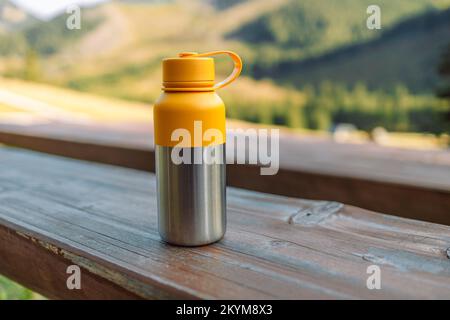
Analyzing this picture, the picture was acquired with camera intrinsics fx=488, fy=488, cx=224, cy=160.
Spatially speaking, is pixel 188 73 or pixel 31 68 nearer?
pixel 188 73

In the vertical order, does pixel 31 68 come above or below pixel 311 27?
below

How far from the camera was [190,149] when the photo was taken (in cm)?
59

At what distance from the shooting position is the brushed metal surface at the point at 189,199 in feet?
1.97

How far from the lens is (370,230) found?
689mm

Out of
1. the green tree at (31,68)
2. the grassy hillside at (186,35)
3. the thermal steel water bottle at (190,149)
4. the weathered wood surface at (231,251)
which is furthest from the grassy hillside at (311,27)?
the thermal steel water bottle at (190,149)

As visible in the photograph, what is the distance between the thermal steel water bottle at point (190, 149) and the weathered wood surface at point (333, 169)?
60 cm

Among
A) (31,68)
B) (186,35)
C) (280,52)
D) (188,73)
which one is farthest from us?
(186,35)

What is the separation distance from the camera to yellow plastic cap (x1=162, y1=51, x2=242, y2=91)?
1.89 ft

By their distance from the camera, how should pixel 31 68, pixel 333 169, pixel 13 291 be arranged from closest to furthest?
pixel 13 291, pixel 333 169, pixel 31 68

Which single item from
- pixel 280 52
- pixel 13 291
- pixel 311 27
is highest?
pixel 311 27

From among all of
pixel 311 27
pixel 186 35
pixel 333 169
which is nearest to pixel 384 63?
pixel 311 27

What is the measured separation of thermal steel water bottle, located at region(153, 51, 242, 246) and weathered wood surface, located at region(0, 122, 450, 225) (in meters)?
0.60

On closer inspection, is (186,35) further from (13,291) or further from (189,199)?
(189,199)

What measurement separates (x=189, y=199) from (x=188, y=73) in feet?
0.50
